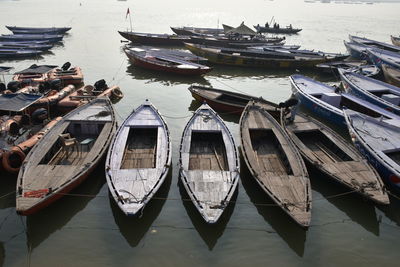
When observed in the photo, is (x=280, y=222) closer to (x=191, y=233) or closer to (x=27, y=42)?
(x=191, y=233)

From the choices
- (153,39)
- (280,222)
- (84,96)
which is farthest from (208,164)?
(153,39)

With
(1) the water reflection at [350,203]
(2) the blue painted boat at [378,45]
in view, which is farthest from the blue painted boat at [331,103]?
(2) the blue painted boat at [378,45]

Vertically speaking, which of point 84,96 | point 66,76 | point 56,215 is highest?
point 66,76

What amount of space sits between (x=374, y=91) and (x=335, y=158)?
11.9 meters

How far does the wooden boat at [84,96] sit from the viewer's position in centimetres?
2070

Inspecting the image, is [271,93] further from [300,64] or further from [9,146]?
[9,146]

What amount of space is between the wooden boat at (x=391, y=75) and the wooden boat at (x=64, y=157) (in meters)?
26.7

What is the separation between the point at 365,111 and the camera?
66.5 feet

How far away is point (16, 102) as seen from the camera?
15766 millimetres

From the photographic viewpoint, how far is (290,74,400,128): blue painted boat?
19484mm

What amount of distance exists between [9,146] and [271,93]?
23090 millimetres

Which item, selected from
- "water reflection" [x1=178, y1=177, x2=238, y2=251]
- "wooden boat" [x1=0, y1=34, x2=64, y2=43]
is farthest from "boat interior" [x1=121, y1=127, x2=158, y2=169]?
"wooden boat" [x1=0, y1=34, x2=64, y2=43]

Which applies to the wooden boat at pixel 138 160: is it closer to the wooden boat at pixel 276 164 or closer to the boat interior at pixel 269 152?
the wooden boat at pixel 276 164

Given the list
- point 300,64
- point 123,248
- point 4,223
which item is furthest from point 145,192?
point 300,64
